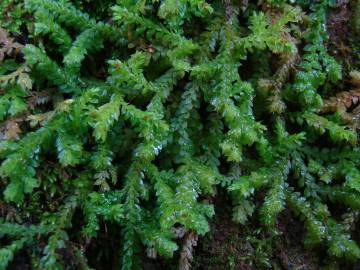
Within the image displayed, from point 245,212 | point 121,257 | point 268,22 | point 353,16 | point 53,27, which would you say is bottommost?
point 121,257

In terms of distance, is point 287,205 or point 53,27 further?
point 287,205

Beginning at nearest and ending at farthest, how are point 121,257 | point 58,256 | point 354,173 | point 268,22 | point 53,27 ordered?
point 58,256 → point 121,257 → point 53,27 → point 354,173 → point 268,22

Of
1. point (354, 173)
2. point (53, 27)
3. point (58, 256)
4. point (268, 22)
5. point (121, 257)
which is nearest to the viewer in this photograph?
point (58, 256)

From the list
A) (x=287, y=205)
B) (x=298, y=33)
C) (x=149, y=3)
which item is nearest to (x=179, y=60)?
(x=149, y=3)

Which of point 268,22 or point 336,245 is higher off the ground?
point 268,22

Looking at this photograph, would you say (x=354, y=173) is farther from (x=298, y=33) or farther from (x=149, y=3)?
(x=149, y=3)

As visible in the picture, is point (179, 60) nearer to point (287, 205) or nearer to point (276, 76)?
point (276, 76)

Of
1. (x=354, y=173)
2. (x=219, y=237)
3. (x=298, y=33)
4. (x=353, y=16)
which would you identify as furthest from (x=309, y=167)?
(x=353, y=16)
